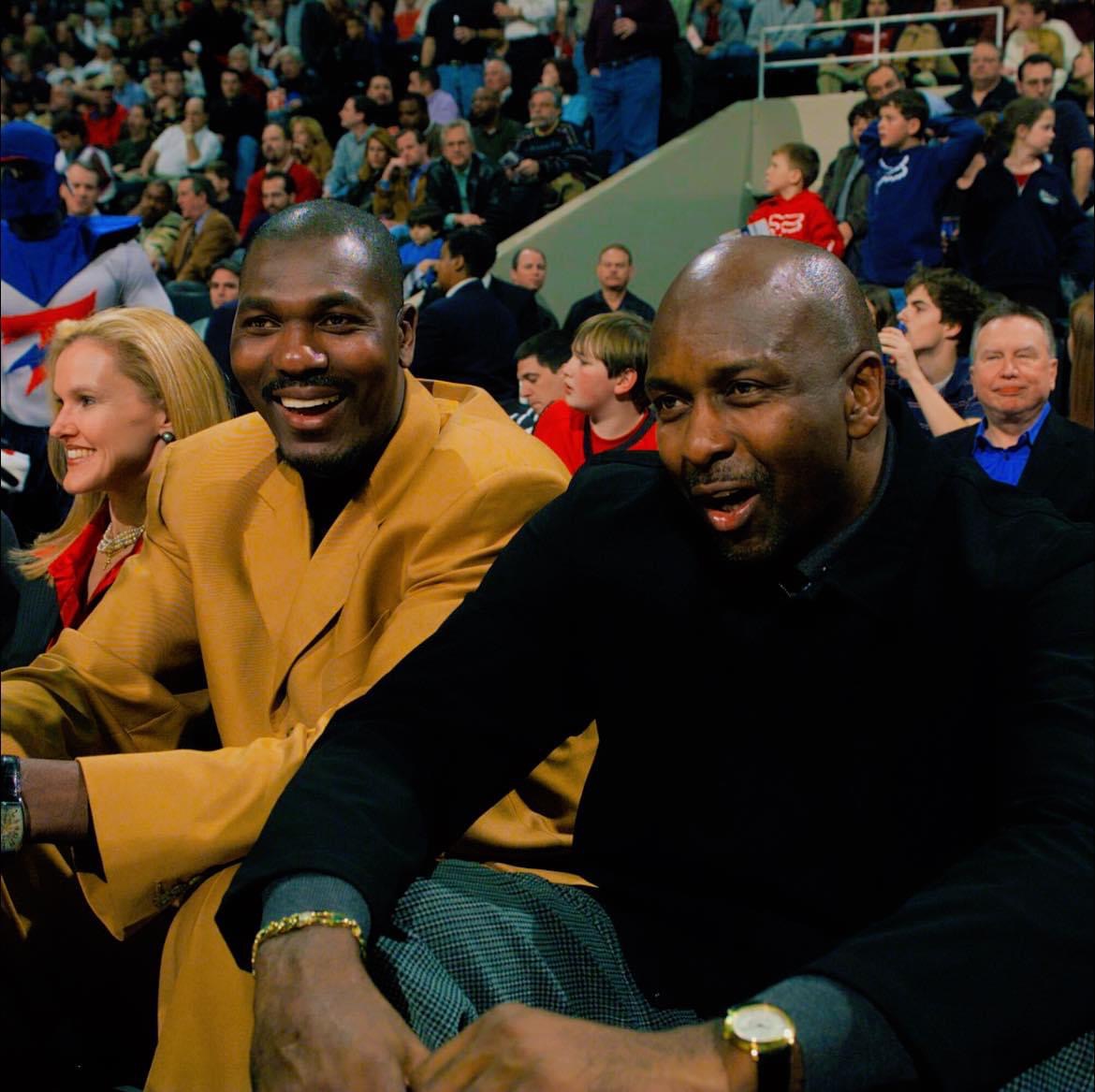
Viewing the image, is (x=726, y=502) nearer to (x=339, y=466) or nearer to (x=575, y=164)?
(x=339, y=466)

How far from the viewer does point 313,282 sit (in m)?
2.22

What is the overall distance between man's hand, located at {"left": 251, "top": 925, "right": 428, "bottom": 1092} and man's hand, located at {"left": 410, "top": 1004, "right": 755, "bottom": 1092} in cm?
6

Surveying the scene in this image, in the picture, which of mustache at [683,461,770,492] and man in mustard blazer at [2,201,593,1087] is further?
man in mustard blazer at [2,201,593,1087]

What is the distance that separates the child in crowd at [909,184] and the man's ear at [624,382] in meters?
2.76

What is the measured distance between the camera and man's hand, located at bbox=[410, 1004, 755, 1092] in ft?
4.06

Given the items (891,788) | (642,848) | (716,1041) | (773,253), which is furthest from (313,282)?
(716,1041)

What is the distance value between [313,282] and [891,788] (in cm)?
119

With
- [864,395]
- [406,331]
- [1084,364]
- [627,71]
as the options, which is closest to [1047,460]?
[1084,364]

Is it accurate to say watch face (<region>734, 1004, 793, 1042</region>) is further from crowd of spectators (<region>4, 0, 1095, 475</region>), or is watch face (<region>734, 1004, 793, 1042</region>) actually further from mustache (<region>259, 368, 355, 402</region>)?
crowd of spectators (<region>4, 0, 1095, 475</region>)

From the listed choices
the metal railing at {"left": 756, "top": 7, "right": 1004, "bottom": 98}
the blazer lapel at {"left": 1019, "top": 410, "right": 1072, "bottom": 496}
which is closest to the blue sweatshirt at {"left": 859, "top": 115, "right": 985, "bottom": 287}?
the metal railing at {"left": 756, "top": 7, "right": 1004, "bottom": 98}

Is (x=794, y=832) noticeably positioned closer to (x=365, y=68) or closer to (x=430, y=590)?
(x=430, y=590)

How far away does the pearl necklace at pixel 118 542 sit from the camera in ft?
9.28

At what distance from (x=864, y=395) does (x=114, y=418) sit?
5.47 ft

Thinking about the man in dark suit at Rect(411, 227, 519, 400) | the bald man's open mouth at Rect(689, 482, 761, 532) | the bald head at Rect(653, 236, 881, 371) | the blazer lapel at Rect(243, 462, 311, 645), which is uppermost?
the bald head at Rect(653, 236, 881, 371)
